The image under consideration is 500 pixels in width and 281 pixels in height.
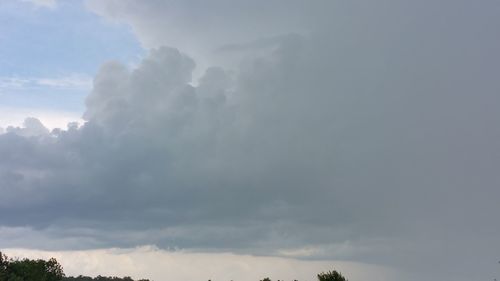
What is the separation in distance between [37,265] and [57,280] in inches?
261

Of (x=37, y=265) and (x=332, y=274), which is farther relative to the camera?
(x=37, y=265)

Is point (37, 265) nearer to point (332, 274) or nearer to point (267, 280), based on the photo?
point (267, 280)

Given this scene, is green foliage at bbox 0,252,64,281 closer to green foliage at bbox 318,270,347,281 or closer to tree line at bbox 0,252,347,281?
tree line at bbox 0,252,347,281

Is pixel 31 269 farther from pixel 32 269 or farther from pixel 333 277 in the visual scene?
pixel 333 277

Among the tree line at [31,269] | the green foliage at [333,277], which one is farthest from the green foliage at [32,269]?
the green foliage at [333,277]

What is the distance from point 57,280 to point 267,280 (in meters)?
47.9

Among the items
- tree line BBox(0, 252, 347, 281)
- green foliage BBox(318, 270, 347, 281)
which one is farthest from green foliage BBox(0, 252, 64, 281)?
green foliage BBox(318, 270, 347, 281)

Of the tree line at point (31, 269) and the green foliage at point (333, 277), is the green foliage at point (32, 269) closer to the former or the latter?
the tree line at point (31, 269)

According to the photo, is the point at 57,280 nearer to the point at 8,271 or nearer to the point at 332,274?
the point at 8,271

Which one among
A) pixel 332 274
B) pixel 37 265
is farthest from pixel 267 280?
pixel 37 265

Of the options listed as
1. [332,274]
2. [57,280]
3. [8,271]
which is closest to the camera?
[332,274]

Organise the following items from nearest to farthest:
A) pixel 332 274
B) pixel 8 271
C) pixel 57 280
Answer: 1. pixel 332 274
2. pixel 8 271
3. pixel 57 280

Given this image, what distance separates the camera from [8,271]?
395 ft

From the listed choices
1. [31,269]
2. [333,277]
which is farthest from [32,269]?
[333,277]
